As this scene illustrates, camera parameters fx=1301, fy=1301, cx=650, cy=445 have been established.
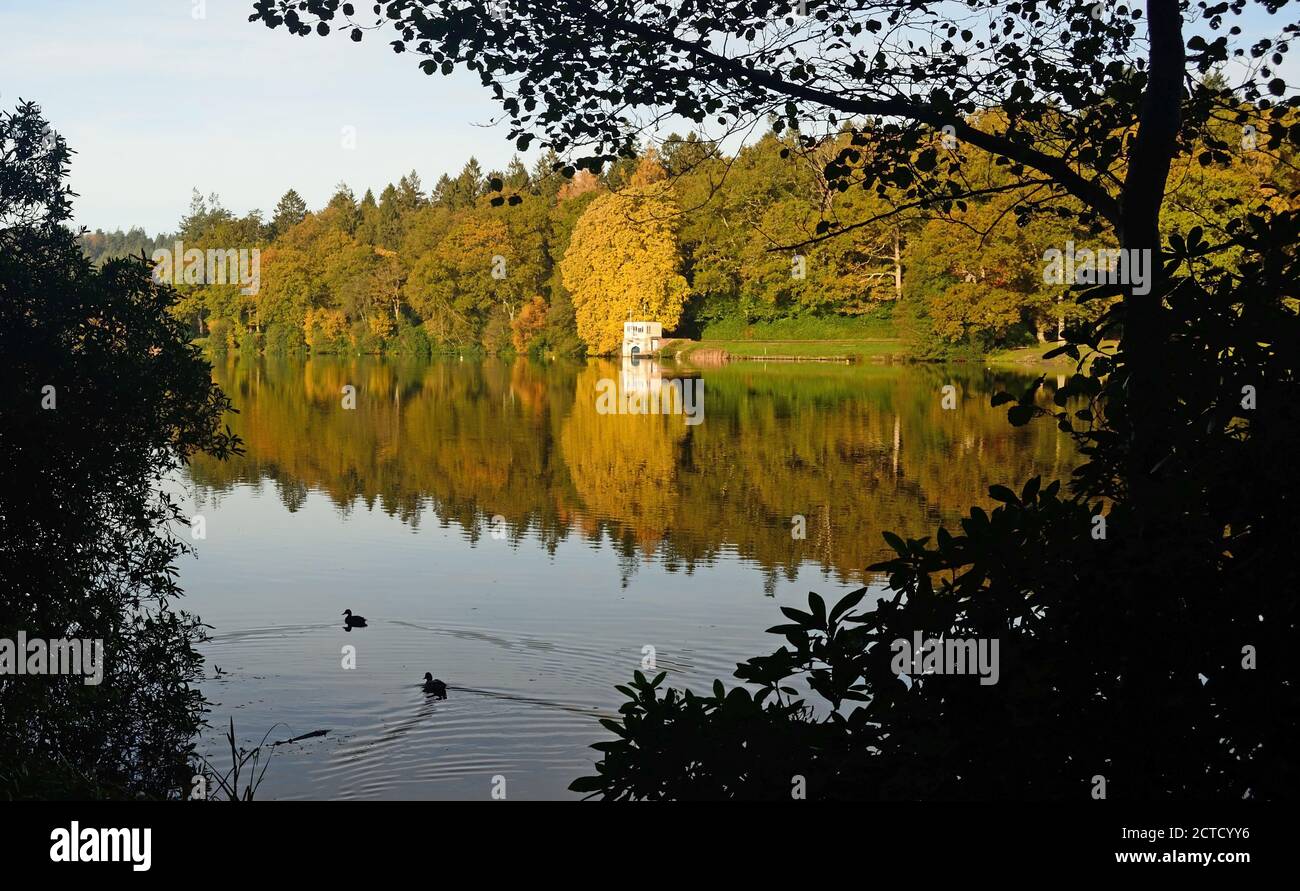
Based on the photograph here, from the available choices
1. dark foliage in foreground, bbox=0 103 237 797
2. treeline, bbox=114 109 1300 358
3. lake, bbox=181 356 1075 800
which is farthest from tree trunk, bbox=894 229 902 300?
dark foliage in foreground, bbox=0 103 237 797

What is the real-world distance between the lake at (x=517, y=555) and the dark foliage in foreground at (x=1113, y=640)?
22.8ft

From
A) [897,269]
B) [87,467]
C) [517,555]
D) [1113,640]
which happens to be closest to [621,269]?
[897,269]

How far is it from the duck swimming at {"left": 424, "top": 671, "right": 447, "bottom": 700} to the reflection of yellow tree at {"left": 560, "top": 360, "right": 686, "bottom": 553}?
8659 mm

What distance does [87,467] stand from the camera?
11727 mm

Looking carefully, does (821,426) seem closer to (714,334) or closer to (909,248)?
(909,248)

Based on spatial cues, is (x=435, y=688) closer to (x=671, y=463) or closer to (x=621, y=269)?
(x=671, y=463)

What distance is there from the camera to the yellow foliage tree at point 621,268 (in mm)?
86250

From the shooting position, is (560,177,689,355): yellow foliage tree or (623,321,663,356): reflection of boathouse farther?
(623,321,663,356): reflection of boathouse

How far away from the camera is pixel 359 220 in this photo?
135 meters

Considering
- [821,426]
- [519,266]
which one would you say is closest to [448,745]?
[821,426]

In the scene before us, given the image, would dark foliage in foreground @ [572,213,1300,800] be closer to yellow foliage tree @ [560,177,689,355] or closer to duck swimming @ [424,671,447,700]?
duck swimming @ [424,671,447,700]

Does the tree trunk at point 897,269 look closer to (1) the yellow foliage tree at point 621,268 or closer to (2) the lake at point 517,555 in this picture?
(1) the yellow foliage tree at point 621,268

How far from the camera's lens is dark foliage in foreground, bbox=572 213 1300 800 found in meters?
3.64
